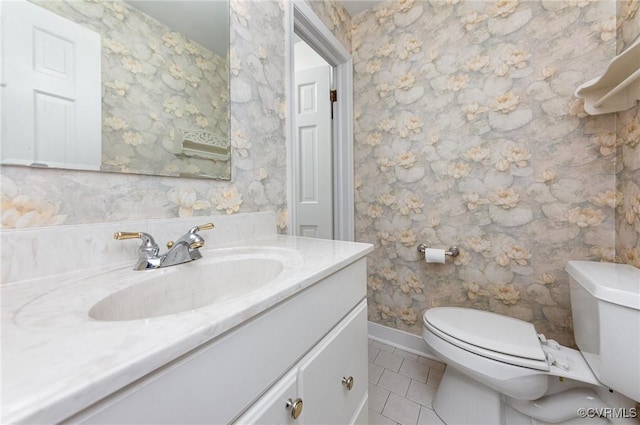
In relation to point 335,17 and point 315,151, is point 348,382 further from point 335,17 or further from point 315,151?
point 335,17

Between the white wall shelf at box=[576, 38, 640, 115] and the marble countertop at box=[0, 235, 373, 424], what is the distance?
4.31ft

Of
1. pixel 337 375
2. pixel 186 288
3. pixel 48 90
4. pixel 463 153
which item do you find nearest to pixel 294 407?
pixel 337 375

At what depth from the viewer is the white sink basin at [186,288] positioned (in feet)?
1.61

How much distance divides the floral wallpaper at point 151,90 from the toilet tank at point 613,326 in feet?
4.18

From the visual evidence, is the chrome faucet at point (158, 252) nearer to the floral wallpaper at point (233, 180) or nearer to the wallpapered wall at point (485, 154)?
the floral wallpaper at point (233, 180)

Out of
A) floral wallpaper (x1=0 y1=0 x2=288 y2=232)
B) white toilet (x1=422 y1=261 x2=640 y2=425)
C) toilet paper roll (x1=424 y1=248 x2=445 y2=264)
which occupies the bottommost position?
white toilet (x1=422 y1=261 x2=640 y2=425)

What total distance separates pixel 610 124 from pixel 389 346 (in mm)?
1597

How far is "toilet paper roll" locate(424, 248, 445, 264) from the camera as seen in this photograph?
142 cm

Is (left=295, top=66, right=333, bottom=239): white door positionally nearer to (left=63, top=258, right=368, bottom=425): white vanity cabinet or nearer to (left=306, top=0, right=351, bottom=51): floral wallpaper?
(left=306, top=0, right=351, bottom=51): floral wallpaper

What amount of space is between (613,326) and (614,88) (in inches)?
34.1

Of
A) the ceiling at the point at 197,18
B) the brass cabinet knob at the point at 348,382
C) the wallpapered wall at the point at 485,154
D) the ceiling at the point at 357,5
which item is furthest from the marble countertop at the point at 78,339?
the ceiling at the point at 357,5

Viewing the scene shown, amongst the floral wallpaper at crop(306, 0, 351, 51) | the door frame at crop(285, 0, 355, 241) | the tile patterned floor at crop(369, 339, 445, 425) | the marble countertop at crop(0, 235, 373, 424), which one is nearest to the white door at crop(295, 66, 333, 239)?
the door frame at crop(285, 0, 355, 241)

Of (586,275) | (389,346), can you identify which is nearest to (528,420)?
(586,275)

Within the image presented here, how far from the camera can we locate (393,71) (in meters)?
1.61
